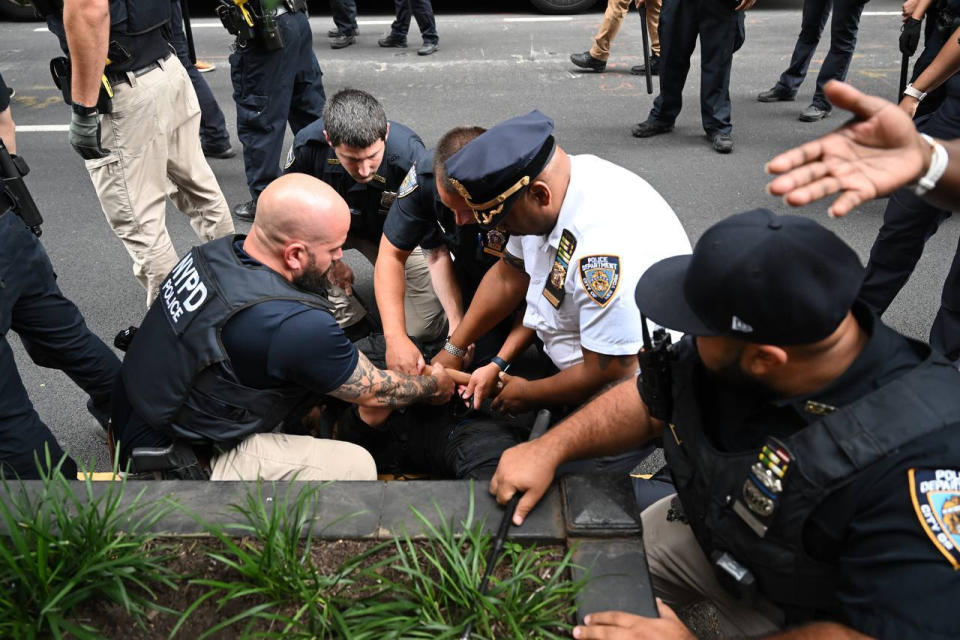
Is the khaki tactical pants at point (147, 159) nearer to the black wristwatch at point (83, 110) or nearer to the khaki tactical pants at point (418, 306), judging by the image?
the black wristwatch at point (83, 110)

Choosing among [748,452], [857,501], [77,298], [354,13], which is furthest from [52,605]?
[354,13]

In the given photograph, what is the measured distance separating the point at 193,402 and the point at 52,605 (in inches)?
34.0

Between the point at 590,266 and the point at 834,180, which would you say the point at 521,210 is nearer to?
the point at 590,266

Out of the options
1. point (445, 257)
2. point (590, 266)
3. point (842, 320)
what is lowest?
point (445, 257)

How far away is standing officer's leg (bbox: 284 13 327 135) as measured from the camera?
479cm

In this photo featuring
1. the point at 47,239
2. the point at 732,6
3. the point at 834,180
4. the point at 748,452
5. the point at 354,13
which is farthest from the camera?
the point at 354,13

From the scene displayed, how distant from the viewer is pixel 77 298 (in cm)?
444

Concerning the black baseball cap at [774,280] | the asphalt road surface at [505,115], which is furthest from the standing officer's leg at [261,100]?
the black baseball cap at [774,280]

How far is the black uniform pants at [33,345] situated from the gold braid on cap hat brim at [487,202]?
60.1 inches

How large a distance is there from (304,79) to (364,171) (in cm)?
184

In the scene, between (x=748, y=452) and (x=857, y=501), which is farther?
(x=748, y=452)

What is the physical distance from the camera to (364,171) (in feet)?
11.6

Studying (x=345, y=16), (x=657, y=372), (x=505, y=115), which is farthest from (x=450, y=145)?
(x=345, y=16)

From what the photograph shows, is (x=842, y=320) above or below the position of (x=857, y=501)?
above
